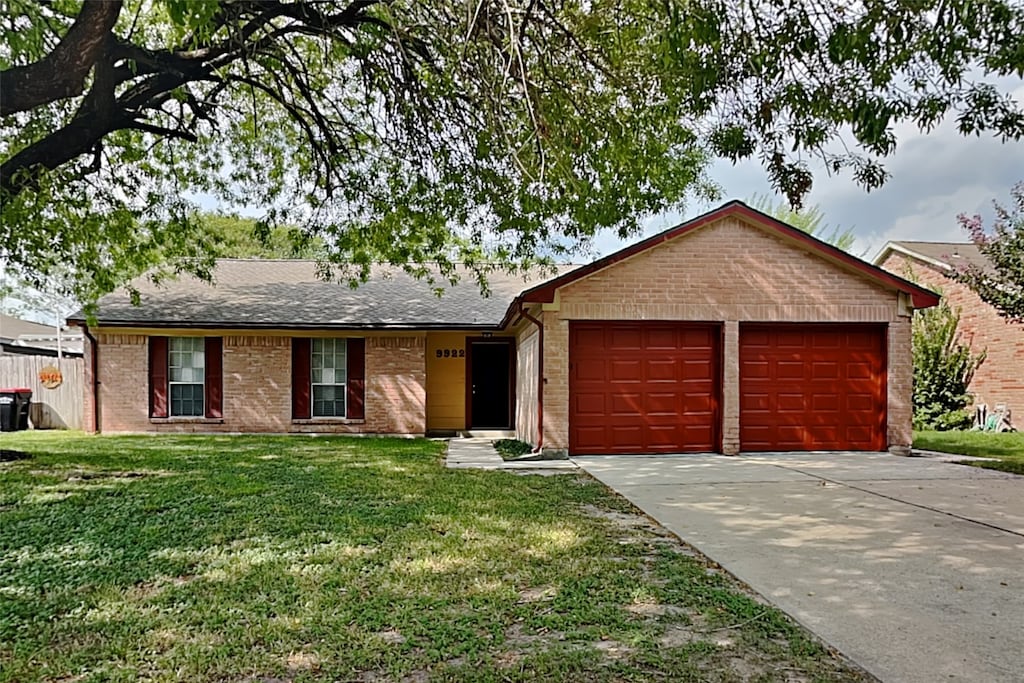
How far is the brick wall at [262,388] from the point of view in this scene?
48.5 feet

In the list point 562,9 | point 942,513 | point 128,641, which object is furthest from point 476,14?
point 942,513

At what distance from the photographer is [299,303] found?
15.9 m

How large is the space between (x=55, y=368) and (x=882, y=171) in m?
18.4

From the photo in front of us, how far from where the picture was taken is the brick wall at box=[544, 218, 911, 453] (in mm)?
11000

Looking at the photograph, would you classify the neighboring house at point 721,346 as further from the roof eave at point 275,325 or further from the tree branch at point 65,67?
the tree branch at point 65,67

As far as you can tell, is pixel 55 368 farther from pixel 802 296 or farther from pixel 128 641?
pixel 802 296

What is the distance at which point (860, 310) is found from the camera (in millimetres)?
11633

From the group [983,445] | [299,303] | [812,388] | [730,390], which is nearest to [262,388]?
[299,303]

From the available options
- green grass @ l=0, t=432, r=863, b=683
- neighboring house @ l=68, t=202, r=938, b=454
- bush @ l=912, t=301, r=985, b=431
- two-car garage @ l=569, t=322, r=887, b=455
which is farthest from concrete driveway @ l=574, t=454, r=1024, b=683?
bush @ l=912, t=301, r=985, b=431

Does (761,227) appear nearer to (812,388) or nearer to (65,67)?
(812,388)

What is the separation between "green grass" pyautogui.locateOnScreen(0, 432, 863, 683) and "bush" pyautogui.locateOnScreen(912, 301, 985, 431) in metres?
14.4

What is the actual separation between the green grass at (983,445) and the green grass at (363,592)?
6.89 meters

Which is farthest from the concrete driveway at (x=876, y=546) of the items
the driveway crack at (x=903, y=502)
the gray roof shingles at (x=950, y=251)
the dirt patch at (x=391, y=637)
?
the gray roof shingles at (x=950, y=251)

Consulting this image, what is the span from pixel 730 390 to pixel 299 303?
32.8 ft
